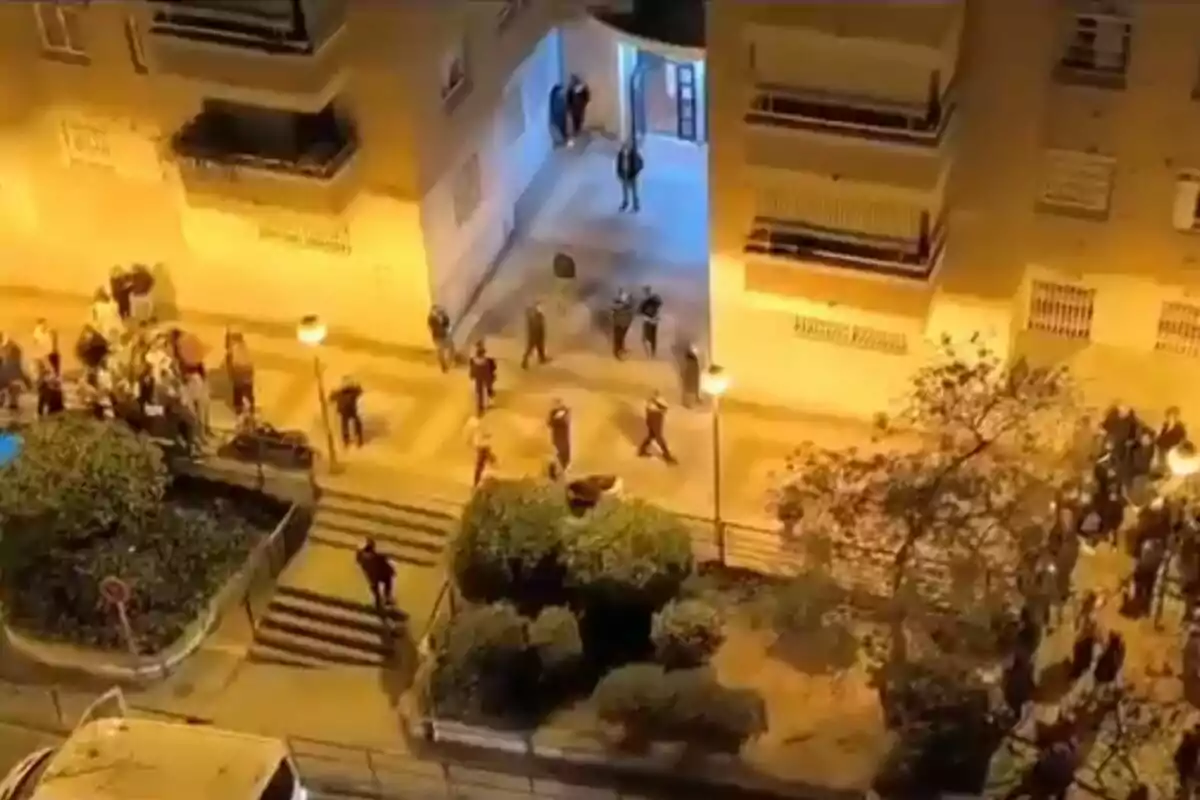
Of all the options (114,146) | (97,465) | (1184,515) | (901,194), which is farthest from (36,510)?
(1184,515)

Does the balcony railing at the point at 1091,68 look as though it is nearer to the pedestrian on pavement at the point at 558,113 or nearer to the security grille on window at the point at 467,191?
the security grille on window at the point at 467,191

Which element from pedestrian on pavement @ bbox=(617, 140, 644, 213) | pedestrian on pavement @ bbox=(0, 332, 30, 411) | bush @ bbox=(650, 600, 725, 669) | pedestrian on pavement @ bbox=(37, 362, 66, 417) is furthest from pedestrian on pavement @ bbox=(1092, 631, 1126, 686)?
pedestrian on pavement @ bbox=(0, 332, 30, 411)

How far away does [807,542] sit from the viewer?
97.8ft

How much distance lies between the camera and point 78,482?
32.1 m

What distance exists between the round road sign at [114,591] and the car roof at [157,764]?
2.66 metres

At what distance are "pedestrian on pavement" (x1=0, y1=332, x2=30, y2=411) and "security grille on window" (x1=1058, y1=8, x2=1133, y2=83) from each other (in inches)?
Result: 704

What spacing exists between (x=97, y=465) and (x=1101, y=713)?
591 inches

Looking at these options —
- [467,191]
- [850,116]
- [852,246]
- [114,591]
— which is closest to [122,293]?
[467,191]

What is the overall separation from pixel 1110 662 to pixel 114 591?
47.3 feet

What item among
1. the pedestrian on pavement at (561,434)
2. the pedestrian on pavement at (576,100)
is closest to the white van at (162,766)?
the pedestrian on pavement at (561,434)

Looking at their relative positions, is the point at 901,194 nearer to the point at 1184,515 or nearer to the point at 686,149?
the point at 1184,515

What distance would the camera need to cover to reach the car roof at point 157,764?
28484 mm

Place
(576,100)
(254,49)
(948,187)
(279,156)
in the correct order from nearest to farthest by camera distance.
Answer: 1. (948,187)
2. (254,49)
3. (279,156)
4. (576,100)

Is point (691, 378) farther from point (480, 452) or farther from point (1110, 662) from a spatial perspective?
point (1110, 662)
